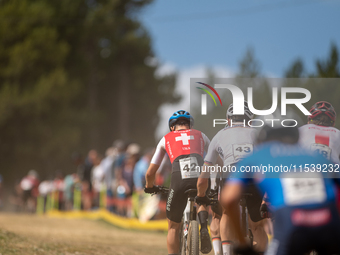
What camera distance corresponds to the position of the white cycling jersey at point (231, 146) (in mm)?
5629

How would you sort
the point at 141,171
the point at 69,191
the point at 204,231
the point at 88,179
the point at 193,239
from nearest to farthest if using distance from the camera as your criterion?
the point at 193,239 < the point at 204,231 < the point at 141,171 < the point at 88,179 < the point at 69,191

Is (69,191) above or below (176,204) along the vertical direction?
above

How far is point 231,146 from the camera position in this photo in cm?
566

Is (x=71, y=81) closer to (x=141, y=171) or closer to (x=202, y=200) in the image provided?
(x=141, y=171)

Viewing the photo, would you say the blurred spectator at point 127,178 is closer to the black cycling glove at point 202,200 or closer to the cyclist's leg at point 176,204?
the cyclist's leg at point 176,204

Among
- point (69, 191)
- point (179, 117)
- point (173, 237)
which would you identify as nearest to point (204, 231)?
point (173, 237)

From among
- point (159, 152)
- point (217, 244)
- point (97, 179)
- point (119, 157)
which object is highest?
point (119, 157)

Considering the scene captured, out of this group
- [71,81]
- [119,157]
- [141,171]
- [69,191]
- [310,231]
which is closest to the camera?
[310,231]

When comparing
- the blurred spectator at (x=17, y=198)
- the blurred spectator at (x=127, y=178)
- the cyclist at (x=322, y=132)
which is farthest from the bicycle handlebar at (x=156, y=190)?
the blurred spectator at (x=17, y=198)

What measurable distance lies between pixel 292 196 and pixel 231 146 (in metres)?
2.28

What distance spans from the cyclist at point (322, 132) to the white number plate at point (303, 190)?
8.21 ft

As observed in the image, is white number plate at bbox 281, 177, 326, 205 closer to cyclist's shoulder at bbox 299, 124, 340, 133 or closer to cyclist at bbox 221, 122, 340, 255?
cyclist at bbox 221, 122, 340, 255

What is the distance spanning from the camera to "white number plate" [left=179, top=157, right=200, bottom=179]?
20.4 ft

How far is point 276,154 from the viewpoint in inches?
142
